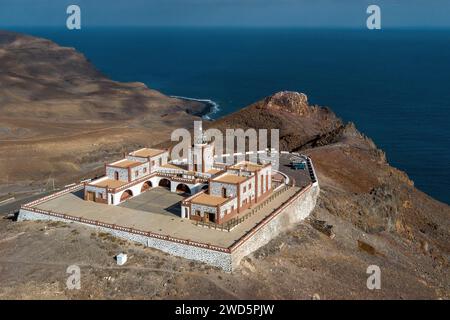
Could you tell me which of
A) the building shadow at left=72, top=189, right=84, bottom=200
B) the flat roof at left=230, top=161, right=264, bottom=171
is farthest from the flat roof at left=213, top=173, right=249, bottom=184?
the building shadow at left=72, top=189, right=84, bottom=200

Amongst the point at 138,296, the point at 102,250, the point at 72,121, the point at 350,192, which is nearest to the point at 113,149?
the point at 72,121

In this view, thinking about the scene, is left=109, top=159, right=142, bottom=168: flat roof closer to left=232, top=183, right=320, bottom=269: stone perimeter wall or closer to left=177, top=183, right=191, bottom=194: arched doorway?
left=177, top=183, right=191, bottom=194: arched doorway

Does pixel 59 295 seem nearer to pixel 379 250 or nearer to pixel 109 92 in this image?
pixel 379 250

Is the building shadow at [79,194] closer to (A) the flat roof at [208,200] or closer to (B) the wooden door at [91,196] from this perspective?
(B) the wooden door at [91,196]

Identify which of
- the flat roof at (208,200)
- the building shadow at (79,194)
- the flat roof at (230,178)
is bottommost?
the building shadow at (79,194)

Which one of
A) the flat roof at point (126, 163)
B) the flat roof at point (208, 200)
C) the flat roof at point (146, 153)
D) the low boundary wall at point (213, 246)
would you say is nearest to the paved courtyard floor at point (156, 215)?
the low boundary wall at point (213, 246)

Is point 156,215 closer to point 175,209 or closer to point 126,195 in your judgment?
point 175,209

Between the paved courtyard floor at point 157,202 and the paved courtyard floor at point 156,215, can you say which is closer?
the paved courtyard floor at point 156,215
